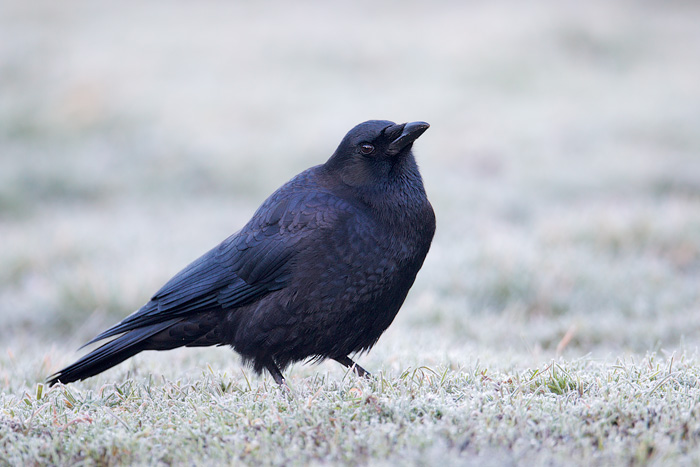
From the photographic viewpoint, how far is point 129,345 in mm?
3557

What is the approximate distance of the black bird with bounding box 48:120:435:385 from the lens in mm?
3150

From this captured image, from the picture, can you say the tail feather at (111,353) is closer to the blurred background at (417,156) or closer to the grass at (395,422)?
the blurred background at (417,156)

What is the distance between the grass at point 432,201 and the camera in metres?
2.44

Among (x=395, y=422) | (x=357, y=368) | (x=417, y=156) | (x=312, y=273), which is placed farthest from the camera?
(x=417, y=156)

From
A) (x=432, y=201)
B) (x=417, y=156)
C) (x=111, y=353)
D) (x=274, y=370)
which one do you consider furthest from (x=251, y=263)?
(x=432, y=201)

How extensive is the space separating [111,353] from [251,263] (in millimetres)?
843

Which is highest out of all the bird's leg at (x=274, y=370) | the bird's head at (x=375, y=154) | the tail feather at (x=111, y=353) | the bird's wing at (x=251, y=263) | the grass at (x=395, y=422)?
the bird's head at (x=375, y=154)

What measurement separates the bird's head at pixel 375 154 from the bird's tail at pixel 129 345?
1.13m

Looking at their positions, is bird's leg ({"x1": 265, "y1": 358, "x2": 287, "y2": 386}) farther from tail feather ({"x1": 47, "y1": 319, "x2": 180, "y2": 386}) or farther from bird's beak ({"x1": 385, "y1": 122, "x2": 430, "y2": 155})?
bird's beak ({"x1": 385, "y1": 122, "x2": 430, "y2": 155})

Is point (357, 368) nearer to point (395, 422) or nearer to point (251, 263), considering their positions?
point (251, 263)

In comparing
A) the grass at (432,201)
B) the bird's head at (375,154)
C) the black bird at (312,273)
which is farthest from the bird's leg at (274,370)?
the bird's head at (375,154)

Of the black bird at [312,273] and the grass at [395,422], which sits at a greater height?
the black bird at [312,273]

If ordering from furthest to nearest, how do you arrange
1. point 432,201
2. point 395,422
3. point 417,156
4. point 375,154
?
1. point 432,201
2. point 417,156
3. point 375,154
4. point 395,422

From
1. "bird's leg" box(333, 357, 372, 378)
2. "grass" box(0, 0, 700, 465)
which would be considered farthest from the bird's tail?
"bird's leg" box(333, 357, 372, 378)
